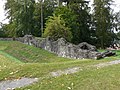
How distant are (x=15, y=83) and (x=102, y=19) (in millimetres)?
38028

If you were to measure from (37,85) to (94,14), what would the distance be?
132 feet

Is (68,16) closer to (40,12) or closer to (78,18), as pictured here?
(78,18)

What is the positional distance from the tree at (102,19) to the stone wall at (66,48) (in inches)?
679

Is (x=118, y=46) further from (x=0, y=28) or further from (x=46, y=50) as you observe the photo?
(x=46, y=50)

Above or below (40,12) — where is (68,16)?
below

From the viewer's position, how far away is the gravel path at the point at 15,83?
8.92 m

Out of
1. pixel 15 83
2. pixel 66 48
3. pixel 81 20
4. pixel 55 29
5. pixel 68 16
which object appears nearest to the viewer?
pixel 15 83

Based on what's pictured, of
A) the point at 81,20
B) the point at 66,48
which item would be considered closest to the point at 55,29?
the point at 66,48

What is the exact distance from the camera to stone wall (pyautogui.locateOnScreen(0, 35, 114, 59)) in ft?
66.9

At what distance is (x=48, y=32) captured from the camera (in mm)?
32969

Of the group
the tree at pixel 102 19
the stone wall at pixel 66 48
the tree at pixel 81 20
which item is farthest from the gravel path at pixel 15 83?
the tree at pixel 102 19

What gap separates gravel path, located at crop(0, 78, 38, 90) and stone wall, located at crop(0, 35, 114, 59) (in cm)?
1020

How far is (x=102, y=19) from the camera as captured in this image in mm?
45906

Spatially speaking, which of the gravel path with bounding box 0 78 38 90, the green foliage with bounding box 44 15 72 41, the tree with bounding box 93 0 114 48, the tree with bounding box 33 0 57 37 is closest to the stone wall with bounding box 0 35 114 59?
the green foliage with bounding box 44 15 72 41
